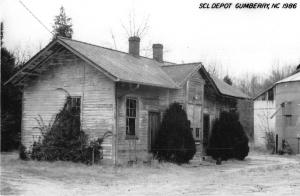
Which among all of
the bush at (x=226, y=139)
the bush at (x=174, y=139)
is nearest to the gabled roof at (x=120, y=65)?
the bush at (x=174, y=139)

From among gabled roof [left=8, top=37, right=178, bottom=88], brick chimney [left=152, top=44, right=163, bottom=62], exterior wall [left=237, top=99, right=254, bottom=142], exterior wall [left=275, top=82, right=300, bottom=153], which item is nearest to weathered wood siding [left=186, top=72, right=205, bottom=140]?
gabled roof [left=8, top=37, right=178, bottom=88]

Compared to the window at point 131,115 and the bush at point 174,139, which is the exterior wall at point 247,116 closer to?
the bush at point 174,139

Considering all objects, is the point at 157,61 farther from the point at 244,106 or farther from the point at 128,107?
the point at 244,106

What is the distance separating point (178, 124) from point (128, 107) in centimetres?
262

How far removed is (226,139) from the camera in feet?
86.3

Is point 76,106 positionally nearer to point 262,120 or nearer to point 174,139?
point 174,139

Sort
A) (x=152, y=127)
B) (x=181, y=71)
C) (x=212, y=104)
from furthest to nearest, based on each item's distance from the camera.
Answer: (x=212, y=104) < (x=181, y=71) < (x=152, y=127)

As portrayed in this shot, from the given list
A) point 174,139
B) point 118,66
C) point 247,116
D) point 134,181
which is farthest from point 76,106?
point 247,116

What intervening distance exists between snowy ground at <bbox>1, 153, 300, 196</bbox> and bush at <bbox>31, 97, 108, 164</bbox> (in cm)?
94

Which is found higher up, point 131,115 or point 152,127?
point 131,115

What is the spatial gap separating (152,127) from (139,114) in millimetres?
1325

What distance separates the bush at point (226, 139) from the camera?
26.3 meters

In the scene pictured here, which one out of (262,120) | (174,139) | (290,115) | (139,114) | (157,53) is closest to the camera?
(139,114)

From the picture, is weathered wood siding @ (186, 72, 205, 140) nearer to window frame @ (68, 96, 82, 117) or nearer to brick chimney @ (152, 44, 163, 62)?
brick chimney @ (152, 44, 163, 62)
